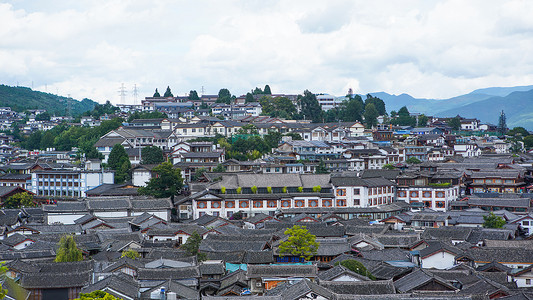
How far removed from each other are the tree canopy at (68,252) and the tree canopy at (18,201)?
18097 mm

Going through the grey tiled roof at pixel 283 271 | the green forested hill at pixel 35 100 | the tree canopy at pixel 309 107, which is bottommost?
the grey tiled roof at pixel 283 271

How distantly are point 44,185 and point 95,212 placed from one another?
40.4 ft

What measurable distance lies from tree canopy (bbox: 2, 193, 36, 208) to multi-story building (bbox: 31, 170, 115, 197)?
12.7 ft

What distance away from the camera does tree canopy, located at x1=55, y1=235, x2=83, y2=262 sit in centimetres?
2967

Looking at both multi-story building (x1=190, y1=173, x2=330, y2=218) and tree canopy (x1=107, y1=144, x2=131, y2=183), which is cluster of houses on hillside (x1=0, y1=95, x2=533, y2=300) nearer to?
multi-story building (x1=190, y1=173, x2=330, y2=218)

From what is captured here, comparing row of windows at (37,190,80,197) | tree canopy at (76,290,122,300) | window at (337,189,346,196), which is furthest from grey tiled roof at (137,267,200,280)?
row of windows at (37,190,80,197)

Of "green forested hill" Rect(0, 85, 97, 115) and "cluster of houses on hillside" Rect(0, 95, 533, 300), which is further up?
"green forested hill" Rect(0, 85, 97, 115)

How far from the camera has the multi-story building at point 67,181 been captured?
165 feet

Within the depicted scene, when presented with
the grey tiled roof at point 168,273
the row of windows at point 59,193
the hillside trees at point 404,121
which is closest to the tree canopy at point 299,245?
the grey tiled roof at point 168,273

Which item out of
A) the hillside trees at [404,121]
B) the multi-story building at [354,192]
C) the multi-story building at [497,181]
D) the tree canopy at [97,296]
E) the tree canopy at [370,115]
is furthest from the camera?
the hillside trees at [404,121]

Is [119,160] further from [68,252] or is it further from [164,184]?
[68,252]

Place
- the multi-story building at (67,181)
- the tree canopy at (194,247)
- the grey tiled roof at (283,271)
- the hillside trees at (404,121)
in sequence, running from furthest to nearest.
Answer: the hillside trees at (404,121), the multi-story building at (67,181), the tree canopy at (194,247), the grey tiled roof at (283,271)

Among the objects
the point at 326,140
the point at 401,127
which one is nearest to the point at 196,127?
the point at 326,140

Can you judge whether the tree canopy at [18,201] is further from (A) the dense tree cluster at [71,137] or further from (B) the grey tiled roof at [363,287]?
(B) the grey tiled roof at [363,287]
